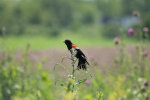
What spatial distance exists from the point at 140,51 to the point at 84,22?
57409 millimetres

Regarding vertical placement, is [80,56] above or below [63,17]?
above

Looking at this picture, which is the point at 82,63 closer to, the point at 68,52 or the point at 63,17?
the point at 68,52

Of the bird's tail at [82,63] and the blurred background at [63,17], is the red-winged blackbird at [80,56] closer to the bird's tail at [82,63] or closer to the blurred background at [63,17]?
the bird's tail at [82,63]

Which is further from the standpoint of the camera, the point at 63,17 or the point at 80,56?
the point at 63,17

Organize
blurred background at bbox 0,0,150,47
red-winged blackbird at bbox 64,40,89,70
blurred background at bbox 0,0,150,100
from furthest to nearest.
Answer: blurred background at bbox 0,0,150,47 < blurred background at bbox 0,0,150,100 < red-winged blackbird at bbox 64,40,89,70

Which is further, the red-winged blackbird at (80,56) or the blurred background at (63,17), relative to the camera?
the blurred background at (63,17)

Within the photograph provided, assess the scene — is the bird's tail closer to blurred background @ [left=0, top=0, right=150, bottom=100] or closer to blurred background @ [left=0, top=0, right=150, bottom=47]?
blurred background @ [left=0, top=0, right=150, bottom=100]

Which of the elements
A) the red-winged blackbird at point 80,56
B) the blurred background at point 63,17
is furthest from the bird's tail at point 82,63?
the blurred background at point 63,17

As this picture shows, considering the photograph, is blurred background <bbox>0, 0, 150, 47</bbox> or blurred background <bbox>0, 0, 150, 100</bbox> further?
blurred background <bbox>0, 0, 150, 47</bbox>

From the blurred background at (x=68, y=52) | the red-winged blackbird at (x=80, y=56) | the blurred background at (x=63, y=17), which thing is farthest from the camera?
the blurred background at (x=63, y=17)

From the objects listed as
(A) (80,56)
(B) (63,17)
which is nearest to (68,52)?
(A) (80,56)

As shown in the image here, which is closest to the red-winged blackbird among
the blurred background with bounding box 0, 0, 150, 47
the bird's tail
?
the bird's tail

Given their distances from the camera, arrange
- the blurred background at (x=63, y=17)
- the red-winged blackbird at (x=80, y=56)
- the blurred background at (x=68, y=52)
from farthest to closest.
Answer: the blurred background at (x=63, y=17)
the blurred background at (x=68, y=52)
the red-winged blackbird at (x=80, y=56)

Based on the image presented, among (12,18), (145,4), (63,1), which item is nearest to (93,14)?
(63,1)
